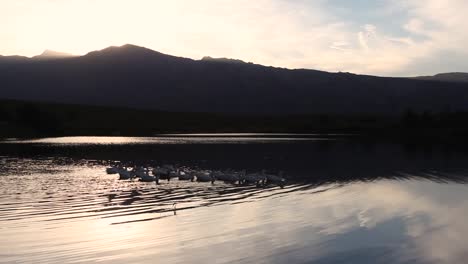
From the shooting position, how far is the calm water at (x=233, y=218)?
1739 cm

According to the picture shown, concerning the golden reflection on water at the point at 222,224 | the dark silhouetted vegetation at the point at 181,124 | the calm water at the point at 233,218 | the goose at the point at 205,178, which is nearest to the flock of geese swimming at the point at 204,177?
the goose at the point at 205,178

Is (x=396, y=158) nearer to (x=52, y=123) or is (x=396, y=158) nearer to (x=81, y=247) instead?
(x=81, y=247)

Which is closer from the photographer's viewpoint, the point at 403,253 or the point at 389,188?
the point at 403,253

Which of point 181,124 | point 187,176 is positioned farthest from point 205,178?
point 181,124

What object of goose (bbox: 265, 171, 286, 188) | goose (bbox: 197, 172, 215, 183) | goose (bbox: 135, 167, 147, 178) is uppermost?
goose (bbox: 135, 167, 147, 178)

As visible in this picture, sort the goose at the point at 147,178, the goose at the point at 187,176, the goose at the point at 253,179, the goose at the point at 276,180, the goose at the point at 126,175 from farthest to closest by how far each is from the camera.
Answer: the goose at the point at 126,175, the goose at the point at 187,176, the goose at the point at 253,179, the goose at the point at 147,178, the goose at the point at 276,180

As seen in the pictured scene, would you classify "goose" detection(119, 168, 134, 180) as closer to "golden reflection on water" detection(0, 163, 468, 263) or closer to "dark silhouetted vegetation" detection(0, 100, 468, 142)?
"golden reflection on water" detection(0, 163, 468, 263)

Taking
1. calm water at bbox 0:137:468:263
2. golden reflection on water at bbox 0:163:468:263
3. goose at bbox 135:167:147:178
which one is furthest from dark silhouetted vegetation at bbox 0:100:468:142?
golden reflection on water at bbox 0:163:468:263

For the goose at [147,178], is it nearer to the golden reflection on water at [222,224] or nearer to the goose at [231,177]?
the golden reflection on water at [222,224]

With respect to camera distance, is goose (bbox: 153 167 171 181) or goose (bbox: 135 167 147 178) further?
goose (bbox: 153 167 171 181)

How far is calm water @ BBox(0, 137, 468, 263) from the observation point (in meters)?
17.4

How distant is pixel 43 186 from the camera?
32.6 m

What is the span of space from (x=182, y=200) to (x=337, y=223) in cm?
938

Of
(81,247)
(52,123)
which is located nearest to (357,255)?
(81,247)
